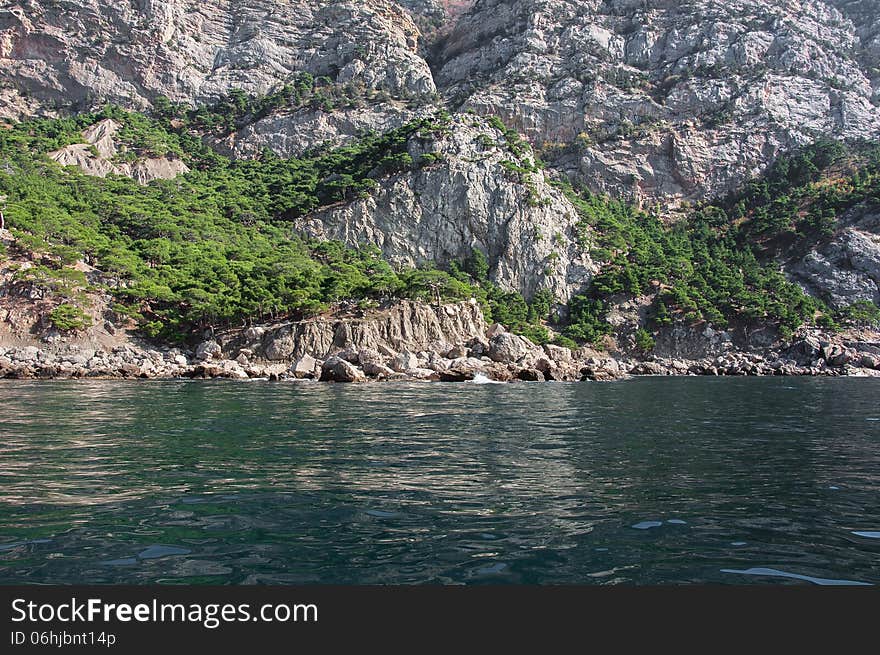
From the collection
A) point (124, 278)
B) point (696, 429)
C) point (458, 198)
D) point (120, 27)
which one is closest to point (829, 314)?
point (458, 198)

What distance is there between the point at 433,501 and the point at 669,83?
138 meters

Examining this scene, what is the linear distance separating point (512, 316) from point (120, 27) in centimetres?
10449

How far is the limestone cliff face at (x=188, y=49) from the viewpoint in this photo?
361ft

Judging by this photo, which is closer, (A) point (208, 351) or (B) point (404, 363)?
(B) point (404, 363)

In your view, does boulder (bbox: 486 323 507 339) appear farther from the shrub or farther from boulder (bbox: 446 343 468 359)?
the shrub

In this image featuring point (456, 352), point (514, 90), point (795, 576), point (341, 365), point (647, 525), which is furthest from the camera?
point (514, 90)

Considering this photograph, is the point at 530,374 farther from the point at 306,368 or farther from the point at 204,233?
the point at 204,233

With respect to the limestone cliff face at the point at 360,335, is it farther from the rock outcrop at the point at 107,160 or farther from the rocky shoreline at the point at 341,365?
the rock outcrop at the point at 107,160

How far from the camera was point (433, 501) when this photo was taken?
28.7ft

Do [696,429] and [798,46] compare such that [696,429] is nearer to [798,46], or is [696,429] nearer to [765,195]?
[765,195]

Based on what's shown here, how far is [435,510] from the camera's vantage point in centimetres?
822

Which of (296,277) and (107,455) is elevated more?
(296,277)

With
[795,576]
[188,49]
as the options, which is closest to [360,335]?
[795,576]

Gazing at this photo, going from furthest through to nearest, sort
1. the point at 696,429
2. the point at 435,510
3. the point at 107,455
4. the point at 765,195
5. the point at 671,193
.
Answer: the point at 671,193 < the point at 765,195 < the point at 696,429 < the point at 107,455 < the point at 435,510
